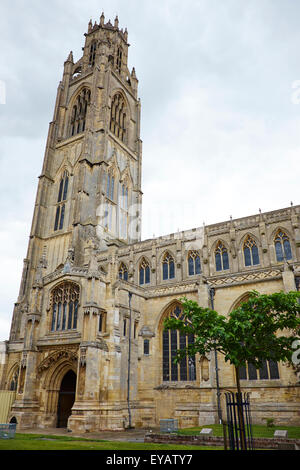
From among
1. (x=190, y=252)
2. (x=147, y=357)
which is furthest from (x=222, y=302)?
(x=190, y=252)

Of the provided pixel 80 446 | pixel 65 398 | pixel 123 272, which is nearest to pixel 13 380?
pixel 65 398

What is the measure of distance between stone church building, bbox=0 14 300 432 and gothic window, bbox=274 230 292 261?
10cm

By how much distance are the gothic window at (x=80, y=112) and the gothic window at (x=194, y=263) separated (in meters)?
27.0

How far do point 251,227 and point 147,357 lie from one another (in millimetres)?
15050

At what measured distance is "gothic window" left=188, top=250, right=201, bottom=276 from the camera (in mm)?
34688

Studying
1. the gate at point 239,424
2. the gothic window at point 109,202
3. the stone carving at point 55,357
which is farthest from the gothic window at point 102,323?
the gothic window at point 109,202

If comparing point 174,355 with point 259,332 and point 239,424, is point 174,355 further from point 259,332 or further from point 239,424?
point 239,424

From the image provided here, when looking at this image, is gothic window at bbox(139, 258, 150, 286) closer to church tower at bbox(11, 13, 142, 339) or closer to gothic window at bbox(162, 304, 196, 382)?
church tower at bbox(11, 13, 142, 339)

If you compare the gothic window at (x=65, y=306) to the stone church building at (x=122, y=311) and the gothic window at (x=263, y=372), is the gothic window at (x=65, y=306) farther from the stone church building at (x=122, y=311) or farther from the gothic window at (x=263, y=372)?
the gothic window at (x=263, y=372)

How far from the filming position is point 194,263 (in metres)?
35.0

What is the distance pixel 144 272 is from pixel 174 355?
11.8 metres

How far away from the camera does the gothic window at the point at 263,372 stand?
2320 centimetres

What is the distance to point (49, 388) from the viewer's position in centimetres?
2661
